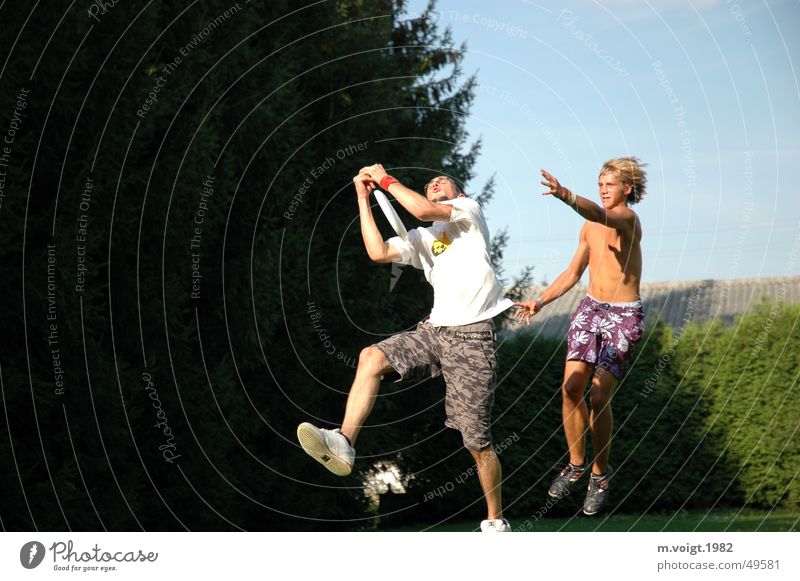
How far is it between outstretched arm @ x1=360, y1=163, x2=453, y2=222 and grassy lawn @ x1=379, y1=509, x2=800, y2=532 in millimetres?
10642

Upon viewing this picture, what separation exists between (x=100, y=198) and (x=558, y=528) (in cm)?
1123

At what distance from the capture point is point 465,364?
1020cm

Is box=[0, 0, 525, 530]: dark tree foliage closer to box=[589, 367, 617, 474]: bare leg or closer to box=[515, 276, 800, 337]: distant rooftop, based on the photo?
box=[589, 367, 617, 474]: bare leg

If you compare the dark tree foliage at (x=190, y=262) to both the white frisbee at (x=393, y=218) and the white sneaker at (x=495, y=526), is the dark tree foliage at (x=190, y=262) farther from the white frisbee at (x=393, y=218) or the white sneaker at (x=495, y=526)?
the white sneaker at (x=495, y=526)

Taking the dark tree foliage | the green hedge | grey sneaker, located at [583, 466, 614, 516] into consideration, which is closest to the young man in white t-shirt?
grey sneaker, located at [583, 466, 614, 516]

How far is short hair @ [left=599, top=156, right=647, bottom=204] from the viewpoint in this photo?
10305 millimetres

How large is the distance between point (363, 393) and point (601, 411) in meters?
2.50

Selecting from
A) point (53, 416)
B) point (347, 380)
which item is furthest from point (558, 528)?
point (53, 416)

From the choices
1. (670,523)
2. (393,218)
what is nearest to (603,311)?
(393,218)

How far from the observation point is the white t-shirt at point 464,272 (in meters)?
10.1

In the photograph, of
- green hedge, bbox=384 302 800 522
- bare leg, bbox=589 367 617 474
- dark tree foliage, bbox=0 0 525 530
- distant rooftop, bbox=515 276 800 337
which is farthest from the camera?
distant rooftop, bbox=515 276 800 337

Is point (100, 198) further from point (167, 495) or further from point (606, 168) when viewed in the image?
point (606, 168)
